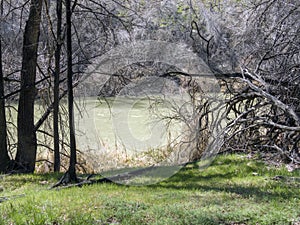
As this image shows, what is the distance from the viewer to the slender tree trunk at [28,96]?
801cm

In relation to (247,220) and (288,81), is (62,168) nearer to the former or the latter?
(288,81)

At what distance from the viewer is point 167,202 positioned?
201 inches

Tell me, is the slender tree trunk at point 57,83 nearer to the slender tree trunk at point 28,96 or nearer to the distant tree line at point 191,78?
the distant tree line at point 191,78

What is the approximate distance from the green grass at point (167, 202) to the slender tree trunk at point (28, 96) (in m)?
1.41

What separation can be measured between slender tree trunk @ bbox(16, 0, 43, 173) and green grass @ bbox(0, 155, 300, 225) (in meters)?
1.41

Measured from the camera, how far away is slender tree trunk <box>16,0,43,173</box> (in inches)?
315

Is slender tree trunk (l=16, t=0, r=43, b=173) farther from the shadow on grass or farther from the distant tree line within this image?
the shadow on grass

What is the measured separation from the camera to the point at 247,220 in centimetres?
436

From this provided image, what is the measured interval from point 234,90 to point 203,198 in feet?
15.9

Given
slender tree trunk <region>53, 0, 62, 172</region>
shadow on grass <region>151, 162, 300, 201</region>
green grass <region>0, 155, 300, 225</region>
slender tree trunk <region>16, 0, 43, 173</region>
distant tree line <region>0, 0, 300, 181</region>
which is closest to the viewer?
green grass <region>0, 155, 300, 225</region>

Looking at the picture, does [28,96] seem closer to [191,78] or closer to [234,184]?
[191,78]

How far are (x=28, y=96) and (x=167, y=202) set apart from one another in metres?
4.27

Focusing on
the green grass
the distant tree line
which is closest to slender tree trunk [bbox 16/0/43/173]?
the distant tree line

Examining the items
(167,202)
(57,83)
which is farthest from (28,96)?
(167,202)
